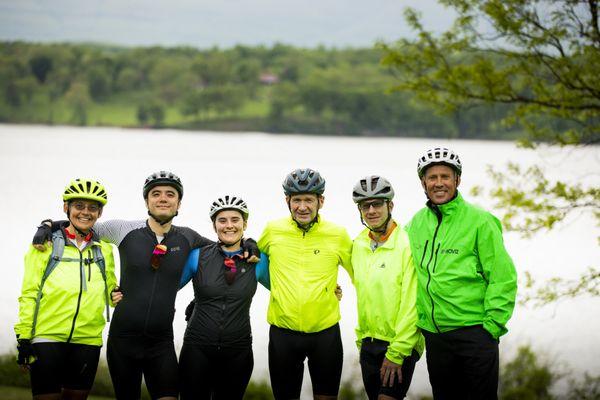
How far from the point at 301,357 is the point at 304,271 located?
31.3 inches

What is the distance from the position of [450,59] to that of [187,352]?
258 inches

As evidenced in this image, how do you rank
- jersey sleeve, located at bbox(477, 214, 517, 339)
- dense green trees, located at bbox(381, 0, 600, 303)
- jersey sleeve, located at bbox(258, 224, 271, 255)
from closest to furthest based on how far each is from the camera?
jersey sleeve, located at bbox(477, 214, 517, 339)
jersey sleeve, located at bbox(258, 224, 271, 255)
dense green trees, located at bbox(381, 0, 600, 303)

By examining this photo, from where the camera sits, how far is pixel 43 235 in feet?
17.2

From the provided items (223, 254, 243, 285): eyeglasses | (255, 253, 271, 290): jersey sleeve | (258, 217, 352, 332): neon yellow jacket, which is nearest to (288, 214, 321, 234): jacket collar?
Result: (258, 217, 352, 332): neon yellow jacket

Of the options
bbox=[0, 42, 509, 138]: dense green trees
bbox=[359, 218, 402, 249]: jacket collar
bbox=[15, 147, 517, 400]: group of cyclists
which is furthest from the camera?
bbox=[0, 42, 509, 138]: dense green trees

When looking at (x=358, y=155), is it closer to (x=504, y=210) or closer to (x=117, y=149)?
(x=117, y=149)

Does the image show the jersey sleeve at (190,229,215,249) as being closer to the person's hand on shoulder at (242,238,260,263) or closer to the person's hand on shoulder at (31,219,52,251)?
the person's hand on shoulder at (242,238,260,263)

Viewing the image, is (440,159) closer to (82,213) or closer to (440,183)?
(440,183)

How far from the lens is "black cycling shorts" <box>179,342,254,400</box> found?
17.6 feet

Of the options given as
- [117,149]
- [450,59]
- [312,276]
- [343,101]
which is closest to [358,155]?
[117,149]

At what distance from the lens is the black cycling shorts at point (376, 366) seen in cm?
512

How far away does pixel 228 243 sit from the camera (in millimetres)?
5676

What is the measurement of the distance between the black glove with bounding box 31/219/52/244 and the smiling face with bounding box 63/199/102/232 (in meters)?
0.23

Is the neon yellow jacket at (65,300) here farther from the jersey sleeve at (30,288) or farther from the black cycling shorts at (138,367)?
the black cycling shorts at (138,367)
